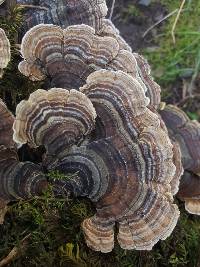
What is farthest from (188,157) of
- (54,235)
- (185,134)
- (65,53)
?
(65,53)

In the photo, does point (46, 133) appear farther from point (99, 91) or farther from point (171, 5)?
point (171, 5)

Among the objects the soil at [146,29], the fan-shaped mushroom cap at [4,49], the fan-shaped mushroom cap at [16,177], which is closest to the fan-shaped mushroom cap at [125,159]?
the fan-shaped mushroom cap at [16,177]

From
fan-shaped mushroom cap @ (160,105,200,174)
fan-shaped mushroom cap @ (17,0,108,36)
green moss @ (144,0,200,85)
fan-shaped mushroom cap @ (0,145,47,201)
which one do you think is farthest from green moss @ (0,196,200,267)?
green moss @ (144,0,200,85)

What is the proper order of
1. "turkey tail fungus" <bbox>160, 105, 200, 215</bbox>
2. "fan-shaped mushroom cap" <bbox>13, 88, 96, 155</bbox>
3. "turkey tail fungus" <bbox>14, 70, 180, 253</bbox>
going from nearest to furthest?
"fan-shaped mushroom cap" <bbox>13, 88, 96, 155</bbox>
"turkey tail fungus" <bbox>14, 70, 180, 253</bbox>
"turkey tail fungus" <bbox>160, 105, 200, 215</bbox>

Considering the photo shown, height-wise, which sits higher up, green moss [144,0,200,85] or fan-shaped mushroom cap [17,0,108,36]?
Result: fan-shaped mushroom cap [17,0,108,36]

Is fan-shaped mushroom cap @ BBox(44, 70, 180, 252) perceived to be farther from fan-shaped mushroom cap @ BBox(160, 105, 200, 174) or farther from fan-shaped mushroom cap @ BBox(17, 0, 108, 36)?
fan-shaped mushroom cap @ BBox(160, 105, 200, 174)

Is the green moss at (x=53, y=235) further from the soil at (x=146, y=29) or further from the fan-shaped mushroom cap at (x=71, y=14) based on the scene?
the soil at (x=146, y=29)

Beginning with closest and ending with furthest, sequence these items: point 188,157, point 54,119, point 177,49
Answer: point 54,119 < point 188,157 < point 177,49

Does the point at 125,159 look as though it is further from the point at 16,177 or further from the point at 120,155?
the point at 16,177
